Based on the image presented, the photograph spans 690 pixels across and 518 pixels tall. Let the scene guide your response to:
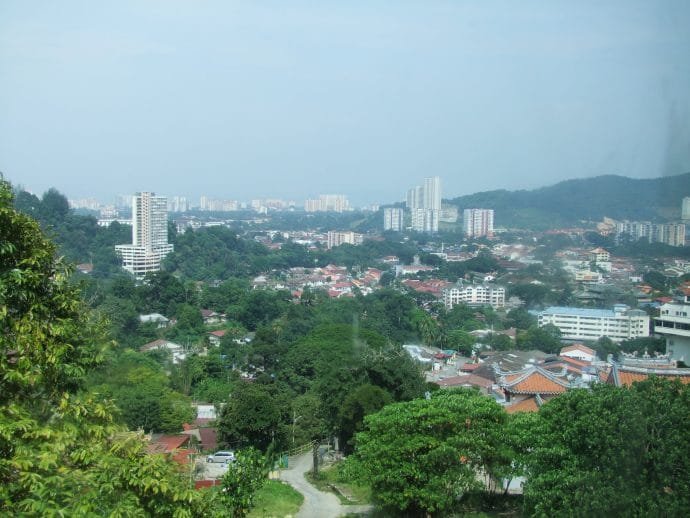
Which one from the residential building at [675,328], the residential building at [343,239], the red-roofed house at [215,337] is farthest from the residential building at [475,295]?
the residential building at [343,239]

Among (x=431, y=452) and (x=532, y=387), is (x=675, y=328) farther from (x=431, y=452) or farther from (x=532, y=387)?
(x=431, y=452)

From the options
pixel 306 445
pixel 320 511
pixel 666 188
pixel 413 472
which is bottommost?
pixel 306 445

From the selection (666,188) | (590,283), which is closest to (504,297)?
(590,283)

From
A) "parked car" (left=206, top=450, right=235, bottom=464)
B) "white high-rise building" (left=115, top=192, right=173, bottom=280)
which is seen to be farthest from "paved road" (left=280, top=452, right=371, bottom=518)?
"white high-rise building" (left=115, top=192, right=173, bottom=280)

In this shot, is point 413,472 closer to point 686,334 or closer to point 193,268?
point 686,334

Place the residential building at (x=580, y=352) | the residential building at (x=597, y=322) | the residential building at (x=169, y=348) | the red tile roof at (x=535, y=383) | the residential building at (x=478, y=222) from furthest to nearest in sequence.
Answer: the residential building at (x=478, y=222)
the residential building at (x=169, y=348)
the residential building at (x=580, y=352)
the residential building at (x=597, y=322)
the red tile roof at (x=535, y=383)

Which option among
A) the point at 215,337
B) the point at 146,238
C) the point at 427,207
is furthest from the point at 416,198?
the point at 215,337

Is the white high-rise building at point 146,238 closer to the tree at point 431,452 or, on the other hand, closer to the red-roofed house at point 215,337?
the red-roofed house at point 215,337
